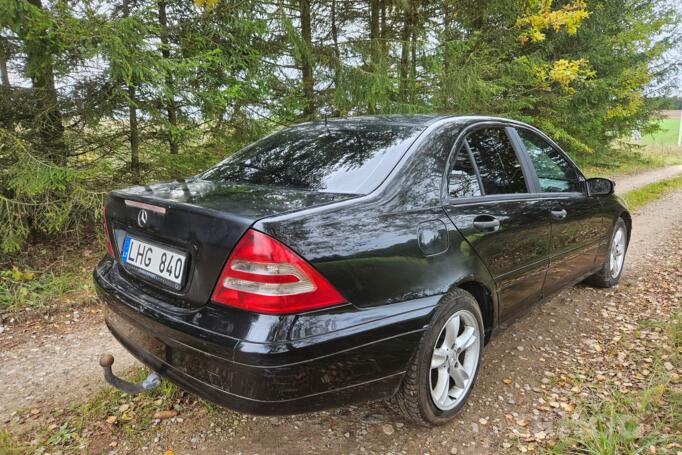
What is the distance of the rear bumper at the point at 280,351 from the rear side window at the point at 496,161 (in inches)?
39.5

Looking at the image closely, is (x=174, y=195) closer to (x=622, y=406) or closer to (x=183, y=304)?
(x=183, y=304)

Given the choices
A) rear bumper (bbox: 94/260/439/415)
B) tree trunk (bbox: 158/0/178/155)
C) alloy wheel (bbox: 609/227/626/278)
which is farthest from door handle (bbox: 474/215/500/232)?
tree trunk (bbox: 158/0/178/155)

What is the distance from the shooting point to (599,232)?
3732 mm

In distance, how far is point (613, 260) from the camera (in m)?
4.24

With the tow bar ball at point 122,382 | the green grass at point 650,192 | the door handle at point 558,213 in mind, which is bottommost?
the green grass at point 650,192

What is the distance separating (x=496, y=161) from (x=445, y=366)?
1334mm

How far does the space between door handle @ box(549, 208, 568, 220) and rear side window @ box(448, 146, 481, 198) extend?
2.81 ft

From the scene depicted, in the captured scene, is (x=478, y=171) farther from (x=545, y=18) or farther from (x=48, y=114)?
(x=545, y=18)

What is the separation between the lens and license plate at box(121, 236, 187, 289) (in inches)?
71.9

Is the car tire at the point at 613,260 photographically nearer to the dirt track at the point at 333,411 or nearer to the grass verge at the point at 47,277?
the dirt track at the point at 333,411

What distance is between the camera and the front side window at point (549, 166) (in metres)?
3.16

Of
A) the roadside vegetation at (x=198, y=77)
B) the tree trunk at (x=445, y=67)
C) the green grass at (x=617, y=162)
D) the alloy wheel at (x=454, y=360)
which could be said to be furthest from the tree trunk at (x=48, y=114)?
the green grass at (x=617, y=162)

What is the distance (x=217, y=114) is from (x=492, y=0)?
6465 mm

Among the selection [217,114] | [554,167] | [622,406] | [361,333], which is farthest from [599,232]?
[217,114]
